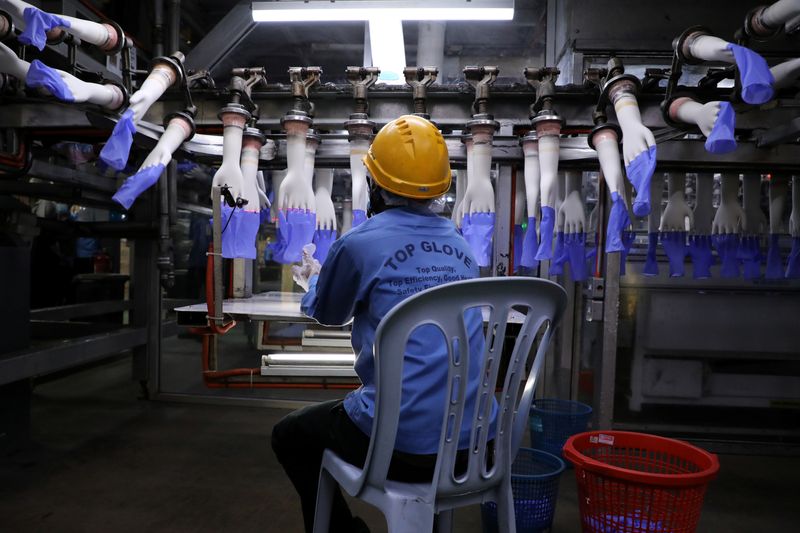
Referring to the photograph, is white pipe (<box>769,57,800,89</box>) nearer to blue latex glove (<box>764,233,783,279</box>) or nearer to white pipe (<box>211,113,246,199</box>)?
blue latex glove (<box>764,233,783,279</box>)

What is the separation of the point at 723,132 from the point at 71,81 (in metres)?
2.18

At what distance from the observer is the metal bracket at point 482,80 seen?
2217 millimetres

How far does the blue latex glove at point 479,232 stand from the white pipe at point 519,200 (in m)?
0.60

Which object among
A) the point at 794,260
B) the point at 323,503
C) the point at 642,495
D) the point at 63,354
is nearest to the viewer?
the point at 323,503

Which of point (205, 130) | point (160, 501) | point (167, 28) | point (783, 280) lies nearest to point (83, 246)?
point (167, 28)

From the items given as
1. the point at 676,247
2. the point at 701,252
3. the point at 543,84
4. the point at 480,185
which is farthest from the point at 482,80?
the point at 701,252

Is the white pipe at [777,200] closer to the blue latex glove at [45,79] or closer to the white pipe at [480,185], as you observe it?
the white pipe at [480,185]

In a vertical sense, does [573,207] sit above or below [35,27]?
below

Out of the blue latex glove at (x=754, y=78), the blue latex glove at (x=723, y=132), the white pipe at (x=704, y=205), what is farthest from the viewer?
the white pipe at (x=704, y=205)

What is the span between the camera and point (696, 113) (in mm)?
1843

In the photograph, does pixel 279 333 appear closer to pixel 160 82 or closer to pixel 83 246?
pixel 160 82

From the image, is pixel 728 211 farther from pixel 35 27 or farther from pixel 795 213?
pixel 35 27

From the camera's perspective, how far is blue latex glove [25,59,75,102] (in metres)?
1.71

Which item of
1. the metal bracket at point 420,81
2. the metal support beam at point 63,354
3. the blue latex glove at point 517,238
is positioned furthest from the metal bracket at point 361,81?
the metal support beam at point 63,354
